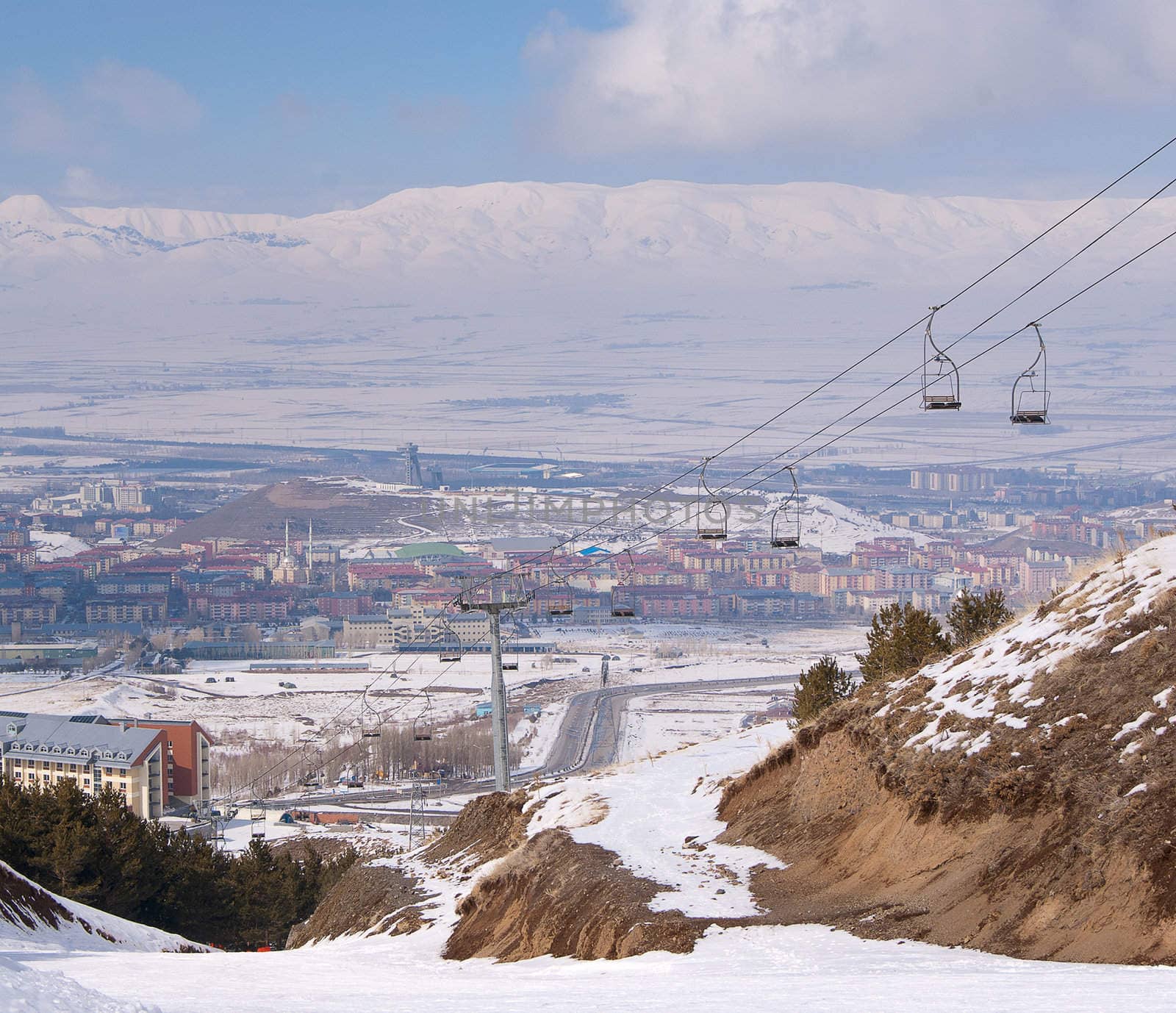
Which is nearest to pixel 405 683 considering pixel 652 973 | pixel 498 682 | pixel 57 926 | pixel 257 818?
pixel 257 818

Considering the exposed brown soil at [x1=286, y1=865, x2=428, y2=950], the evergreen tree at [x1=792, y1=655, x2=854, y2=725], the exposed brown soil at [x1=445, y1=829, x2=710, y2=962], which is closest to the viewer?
the exposed brown soil at [x1=445, y1=829, x2=710, y2=962]

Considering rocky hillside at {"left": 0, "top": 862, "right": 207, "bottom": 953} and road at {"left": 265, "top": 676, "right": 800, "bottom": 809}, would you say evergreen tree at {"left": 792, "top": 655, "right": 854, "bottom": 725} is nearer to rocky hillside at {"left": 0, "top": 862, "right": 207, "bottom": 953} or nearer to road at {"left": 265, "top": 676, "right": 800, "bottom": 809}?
rocky hillside at {"left": 0, "top": 862, "right": 207, "bottom": 953}

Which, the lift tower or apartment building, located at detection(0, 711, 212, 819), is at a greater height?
the lift tower

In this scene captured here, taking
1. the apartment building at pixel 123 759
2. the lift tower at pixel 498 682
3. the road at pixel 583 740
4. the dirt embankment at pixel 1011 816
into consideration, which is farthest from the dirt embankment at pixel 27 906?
the apartment building at pixel 123 759

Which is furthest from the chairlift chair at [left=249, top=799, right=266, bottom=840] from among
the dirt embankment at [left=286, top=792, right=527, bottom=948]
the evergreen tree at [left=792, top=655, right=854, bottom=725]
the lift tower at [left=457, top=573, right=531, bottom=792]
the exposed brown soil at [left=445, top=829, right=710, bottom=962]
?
the exposed brown soil at [left=445, top=829, right=710, bottom=962]

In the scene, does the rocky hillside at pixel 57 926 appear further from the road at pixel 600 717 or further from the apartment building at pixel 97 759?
the apartment building at pixel 97 759

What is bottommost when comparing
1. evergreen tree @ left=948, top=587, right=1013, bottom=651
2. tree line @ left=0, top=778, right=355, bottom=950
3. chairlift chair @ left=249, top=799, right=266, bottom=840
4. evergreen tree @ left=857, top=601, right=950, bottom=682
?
chairlift chair @ left=249, top=799, right=266, bottom=840

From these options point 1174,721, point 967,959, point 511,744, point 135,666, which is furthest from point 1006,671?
point 135,666

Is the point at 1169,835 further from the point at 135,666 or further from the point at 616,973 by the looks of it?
the point at 135,666
